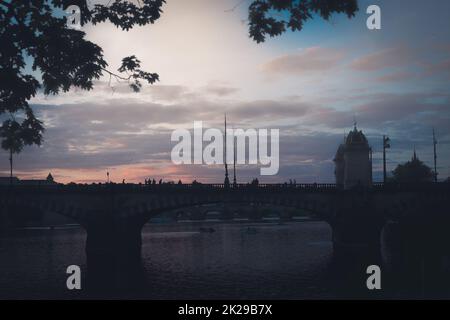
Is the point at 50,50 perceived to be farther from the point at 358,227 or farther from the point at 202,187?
the point at 358,227

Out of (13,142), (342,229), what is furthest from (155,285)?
(342,229)

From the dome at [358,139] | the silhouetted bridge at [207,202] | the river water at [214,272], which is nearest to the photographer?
the river water at [214,272]

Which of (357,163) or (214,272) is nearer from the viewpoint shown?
(214,272)

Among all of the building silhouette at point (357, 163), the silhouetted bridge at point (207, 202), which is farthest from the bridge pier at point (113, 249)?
the building silhouette at point (357, 163)

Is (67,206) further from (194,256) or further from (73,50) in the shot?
(73,50)

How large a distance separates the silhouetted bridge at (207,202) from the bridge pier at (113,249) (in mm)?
114

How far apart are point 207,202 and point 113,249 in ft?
40.7

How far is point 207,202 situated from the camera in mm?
61781

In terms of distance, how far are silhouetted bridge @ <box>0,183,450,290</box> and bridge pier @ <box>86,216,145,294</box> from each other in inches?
4.5

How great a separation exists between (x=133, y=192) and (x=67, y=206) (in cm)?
795

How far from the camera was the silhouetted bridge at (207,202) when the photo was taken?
60188mm

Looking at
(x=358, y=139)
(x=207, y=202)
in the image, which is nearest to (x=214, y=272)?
(x=207, y=202)

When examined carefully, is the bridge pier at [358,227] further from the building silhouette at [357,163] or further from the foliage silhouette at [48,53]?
the foliage silhouette at [48,53]
